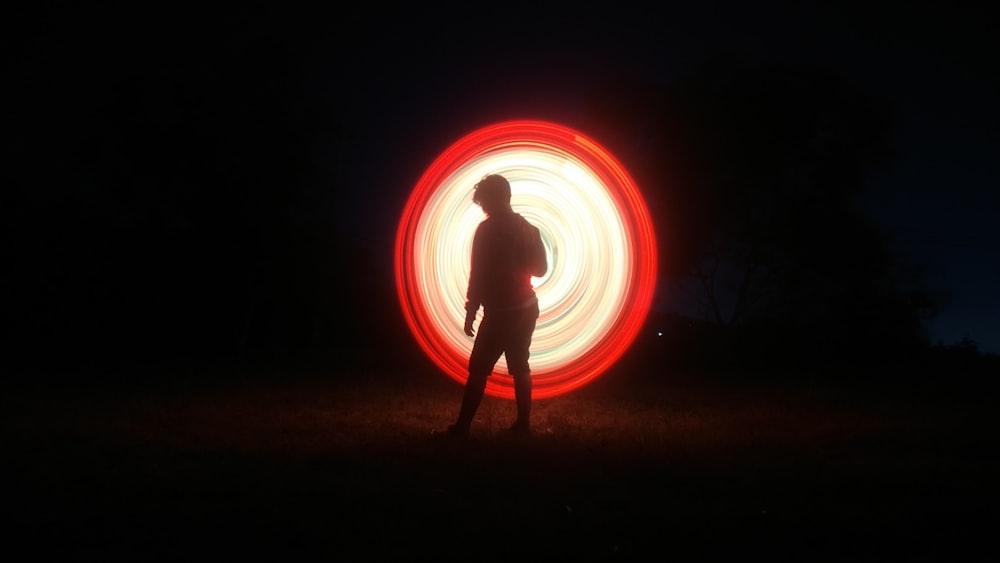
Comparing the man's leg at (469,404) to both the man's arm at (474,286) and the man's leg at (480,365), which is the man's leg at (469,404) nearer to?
the man's leg at (480,365)

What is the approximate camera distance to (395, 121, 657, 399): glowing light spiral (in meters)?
10.7

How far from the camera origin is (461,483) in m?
5.94

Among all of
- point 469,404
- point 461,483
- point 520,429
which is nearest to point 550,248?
point 520,429

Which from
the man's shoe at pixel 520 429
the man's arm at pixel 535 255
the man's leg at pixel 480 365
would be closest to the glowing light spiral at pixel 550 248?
the man's shoe at pixel 520 429

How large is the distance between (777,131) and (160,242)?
1167 cm

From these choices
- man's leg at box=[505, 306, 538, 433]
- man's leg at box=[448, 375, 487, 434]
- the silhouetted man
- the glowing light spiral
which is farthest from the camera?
the glowing light spiral

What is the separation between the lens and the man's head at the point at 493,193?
798 cm

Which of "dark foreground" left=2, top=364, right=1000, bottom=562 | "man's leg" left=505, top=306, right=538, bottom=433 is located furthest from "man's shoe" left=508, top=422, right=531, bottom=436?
"dark foreground" left=2, top=364, right=1000, bottom=562

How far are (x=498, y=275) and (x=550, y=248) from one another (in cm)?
334

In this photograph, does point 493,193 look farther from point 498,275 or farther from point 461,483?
point 461,483

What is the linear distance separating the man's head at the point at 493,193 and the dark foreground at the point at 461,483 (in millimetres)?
1828

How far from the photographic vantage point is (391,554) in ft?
14.6

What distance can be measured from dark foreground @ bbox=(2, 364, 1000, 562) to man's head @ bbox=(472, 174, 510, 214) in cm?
183

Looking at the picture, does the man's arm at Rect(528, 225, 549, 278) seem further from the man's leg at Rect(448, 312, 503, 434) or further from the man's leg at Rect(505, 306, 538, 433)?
the man's leg at Rect(448, 312, 503, 434)
